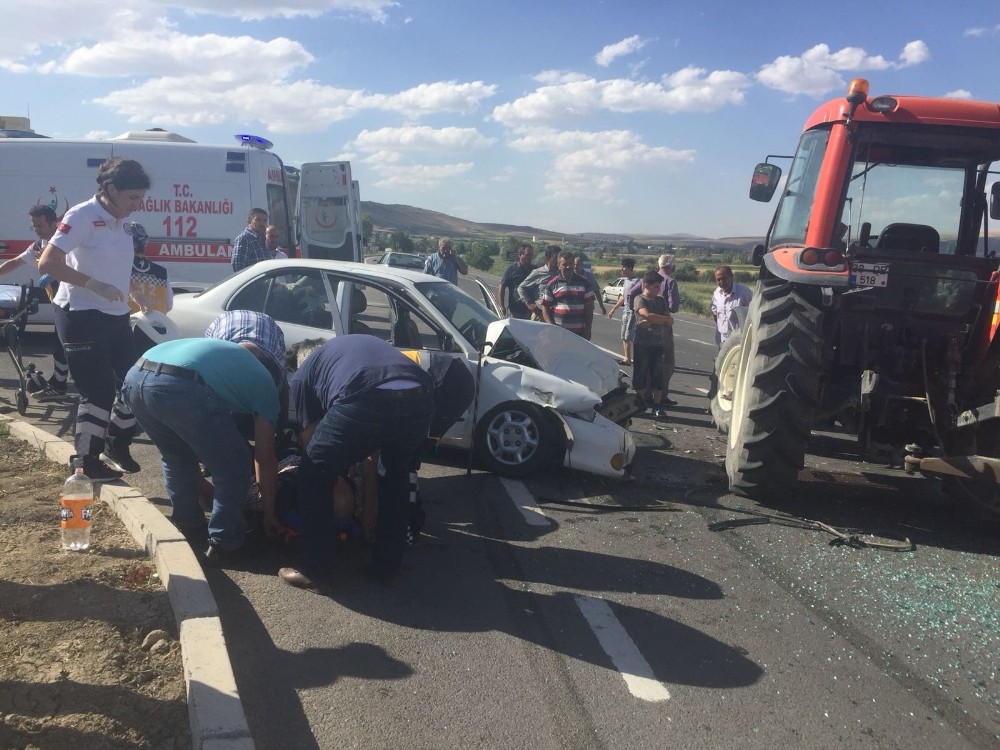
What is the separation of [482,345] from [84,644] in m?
3.87

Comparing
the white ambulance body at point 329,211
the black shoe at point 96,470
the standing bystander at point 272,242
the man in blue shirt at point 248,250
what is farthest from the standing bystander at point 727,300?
the white ambulance body at point 329,211

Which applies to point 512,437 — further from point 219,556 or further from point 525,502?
point 219,556

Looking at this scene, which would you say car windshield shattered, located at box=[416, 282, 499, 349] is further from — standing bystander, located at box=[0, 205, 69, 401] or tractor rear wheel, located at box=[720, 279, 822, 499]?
standing bystander, located at box=[0, 205, 69, 401]

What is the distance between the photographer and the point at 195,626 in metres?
3.69

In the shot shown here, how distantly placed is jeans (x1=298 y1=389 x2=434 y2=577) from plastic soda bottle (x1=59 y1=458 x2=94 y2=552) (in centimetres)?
122

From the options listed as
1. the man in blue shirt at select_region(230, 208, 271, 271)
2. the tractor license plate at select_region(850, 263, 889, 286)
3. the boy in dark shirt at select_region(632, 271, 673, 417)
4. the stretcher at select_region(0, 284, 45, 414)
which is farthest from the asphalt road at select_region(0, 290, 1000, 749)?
the man in blue shirt at select_region(230, 208, 271, 271)

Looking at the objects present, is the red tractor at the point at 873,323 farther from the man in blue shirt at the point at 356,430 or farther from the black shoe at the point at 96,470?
the black shoe at the point at 96,470

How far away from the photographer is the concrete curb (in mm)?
3010

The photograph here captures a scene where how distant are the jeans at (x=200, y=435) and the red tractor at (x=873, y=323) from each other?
11.1 ft

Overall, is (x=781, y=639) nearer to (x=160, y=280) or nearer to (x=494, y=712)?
(x=494, y=712)

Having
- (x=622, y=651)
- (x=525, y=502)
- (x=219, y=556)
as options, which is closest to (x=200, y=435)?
(x=219, y=556)

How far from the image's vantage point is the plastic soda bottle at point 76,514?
453 cm

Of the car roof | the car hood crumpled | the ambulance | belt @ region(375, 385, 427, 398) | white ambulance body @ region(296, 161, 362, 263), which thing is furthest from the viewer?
white ambulance body @ region(296, 161, 362, 263)

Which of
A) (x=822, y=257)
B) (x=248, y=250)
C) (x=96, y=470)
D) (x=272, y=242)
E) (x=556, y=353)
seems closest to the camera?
(x=96, y=470)
